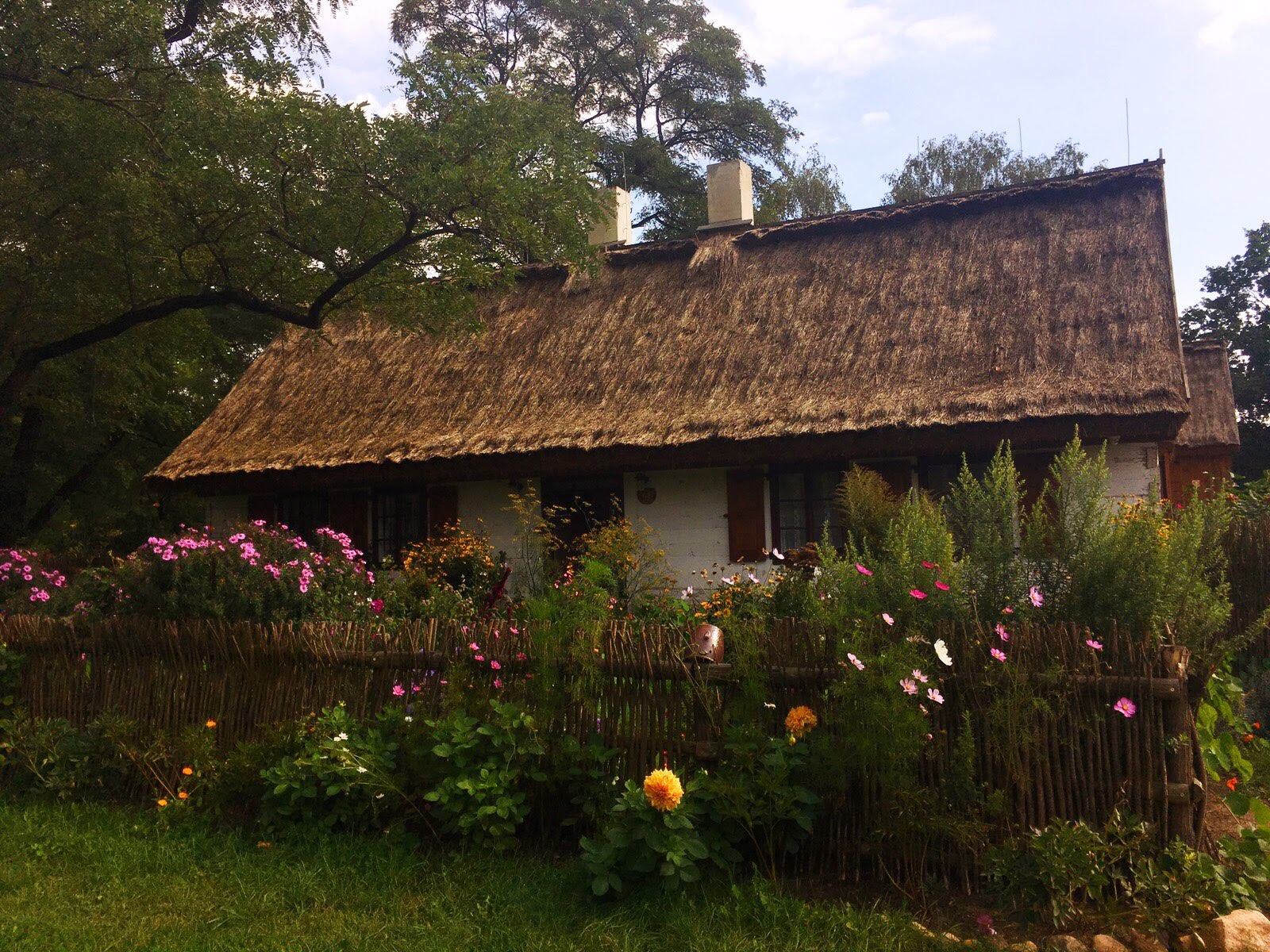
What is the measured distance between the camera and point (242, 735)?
5199 millimetres

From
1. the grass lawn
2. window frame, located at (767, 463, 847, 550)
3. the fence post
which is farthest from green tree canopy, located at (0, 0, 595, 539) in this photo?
the fence post

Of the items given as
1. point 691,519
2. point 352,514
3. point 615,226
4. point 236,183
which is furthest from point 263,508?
point 615,226

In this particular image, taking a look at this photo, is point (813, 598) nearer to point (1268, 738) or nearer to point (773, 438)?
point (1268, 738)

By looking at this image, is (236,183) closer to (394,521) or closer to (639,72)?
(394,521)

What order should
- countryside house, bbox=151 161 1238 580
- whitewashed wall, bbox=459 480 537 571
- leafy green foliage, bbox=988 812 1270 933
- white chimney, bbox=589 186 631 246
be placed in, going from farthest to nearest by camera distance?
white chimney, bbox=589 186 631 246
whitewashed wall, bbox=459 480 537 571
countryside house, bbox=151 161 1238 580
leafy green foliage, bbox=988 812 1270 933

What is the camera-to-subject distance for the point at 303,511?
14.1 meters

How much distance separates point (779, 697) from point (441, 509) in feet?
29.3

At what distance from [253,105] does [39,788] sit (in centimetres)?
624

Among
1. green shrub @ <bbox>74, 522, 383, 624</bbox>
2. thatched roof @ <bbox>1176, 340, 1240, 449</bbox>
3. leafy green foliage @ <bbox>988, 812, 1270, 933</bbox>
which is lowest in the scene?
leafy green foliage @ <bbox>988, 812, 1270, 933</bbox>

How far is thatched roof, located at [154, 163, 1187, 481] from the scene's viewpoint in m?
9.66

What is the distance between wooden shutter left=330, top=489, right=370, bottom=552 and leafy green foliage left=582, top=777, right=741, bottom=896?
9.85 meters

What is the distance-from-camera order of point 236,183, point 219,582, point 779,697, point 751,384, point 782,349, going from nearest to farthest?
point 779,697 < point 219,582 < point 236,183 < point 751,384 < point 782,349

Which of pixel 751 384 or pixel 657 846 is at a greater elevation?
pixel 751 384

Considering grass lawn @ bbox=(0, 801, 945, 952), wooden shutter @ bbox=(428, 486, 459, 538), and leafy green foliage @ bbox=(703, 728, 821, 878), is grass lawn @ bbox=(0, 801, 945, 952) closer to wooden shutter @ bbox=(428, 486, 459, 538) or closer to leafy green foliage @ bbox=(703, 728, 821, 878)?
leafy green foliage @ bbox=(703, 728, 821, 878)
